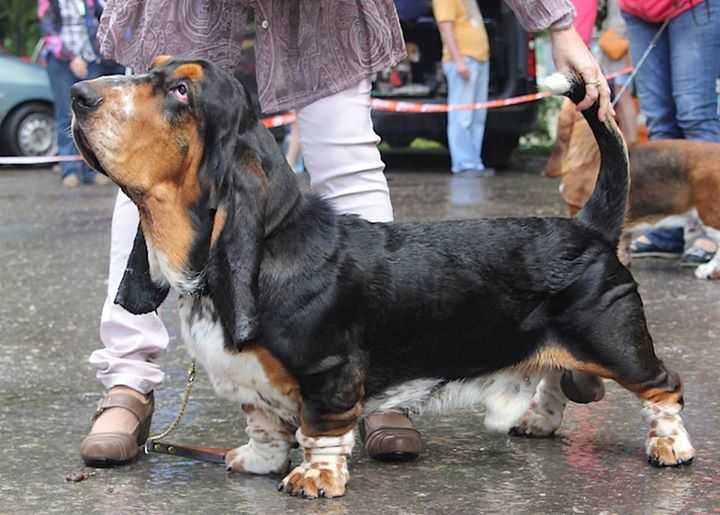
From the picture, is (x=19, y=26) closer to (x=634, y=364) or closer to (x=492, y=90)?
(x=492, y=90)

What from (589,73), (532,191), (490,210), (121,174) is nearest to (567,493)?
(589,73)

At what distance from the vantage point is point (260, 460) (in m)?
3.67

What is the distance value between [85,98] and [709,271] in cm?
459

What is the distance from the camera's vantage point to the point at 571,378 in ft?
12.7

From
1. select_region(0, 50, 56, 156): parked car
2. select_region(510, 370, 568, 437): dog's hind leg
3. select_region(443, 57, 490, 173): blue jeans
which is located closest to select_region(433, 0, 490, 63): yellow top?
select_region(443, 57, 490, 173): blue jeans

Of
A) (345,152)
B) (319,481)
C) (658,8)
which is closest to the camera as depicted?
(319,481)

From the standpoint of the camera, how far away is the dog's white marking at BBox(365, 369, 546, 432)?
3.63m

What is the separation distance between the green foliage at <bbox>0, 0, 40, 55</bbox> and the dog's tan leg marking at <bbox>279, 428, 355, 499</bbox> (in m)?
19.1

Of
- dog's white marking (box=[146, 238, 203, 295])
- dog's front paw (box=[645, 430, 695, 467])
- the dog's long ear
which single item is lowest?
dog's front paw (box=[645, 430, 695, 467])

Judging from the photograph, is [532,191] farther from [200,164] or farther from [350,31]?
[200,164]

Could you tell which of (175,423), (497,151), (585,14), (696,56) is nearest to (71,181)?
(497,151)

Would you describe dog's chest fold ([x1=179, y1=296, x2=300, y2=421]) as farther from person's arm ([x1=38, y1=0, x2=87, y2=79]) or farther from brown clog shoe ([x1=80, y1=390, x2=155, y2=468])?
person's arm ([x1=38, y1=0, x2=87, y2=79])

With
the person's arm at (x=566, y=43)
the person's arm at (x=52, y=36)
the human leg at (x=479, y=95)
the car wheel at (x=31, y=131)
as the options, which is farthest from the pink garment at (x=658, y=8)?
the car wheel at (x=31, y=131)

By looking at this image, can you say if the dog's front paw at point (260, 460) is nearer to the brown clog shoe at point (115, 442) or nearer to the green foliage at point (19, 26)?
the brown clog shoe at point (115, 442)
